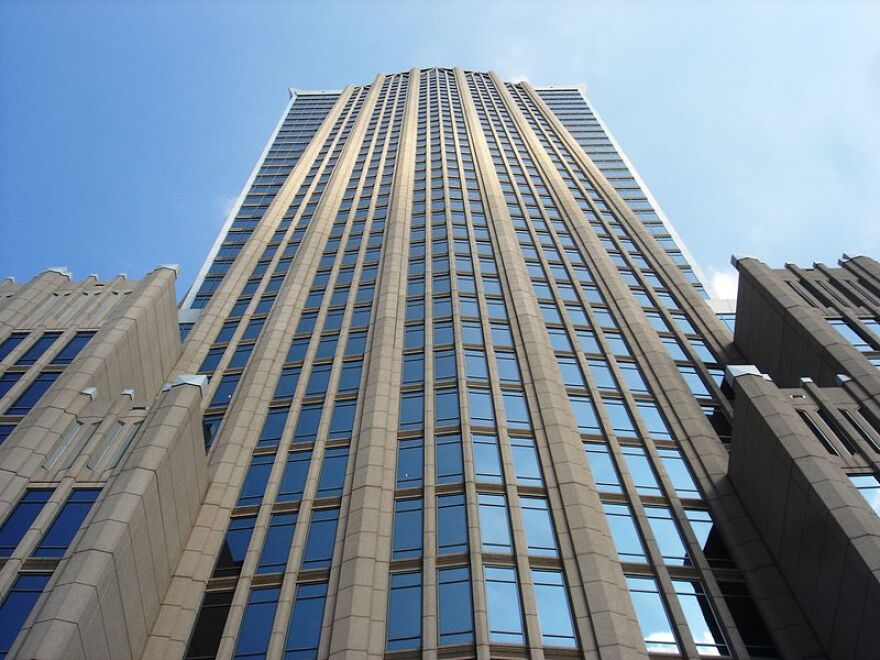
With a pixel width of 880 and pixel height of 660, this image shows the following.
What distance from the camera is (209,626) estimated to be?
74.2ft

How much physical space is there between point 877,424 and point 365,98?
8147 centimetres

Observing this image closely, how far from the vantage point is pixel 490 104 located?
89.1 meters

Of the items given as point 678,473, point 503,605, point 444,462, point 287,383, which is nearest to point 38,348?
point 287,383

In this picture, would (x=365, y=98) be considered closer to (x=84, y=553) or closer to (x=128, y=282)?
(x=128, y=282)

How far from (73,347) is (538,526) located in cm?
2225

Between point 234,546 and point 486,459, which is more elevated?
point 486,459

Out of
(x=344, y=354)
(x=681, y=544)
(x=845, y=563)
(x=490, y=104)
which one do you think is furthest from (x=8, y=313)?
(x=490, y=104)

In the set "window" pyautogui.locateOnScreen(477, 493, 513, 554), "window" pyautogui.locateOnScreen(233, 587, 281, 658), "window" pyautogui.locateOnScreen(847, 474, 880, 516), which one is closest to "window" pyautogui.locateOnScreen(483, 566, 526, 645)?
"window" pyautogui.locateOnScreen(477, 493, 513, 554)

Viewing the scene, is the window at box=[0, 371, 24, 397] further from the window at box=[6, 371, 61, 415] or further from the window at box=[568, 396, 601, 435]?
the window at box=[568, 396, 601, 435]

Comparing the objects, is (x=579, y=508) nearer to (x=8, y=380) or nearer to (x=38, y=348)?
(x=8, y=380)

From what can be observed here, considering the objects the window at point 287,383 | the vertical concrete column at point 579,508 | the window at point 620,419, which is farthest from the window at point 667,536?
the window at point 287,383

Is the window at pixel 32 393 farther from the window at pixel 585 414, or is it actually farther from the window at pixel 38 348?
the window at pixel 585 414

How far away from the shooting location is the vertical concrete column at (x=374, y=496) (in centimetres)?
2130

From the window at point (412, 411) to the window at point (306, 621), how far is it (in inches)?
315
